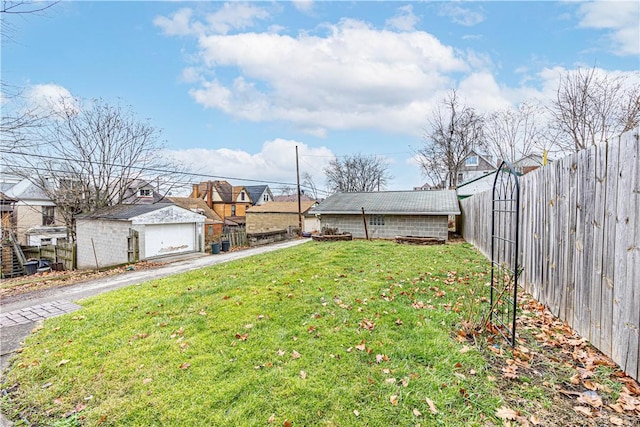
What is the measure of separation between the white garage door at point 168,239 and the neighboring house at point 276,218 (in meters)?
14.5

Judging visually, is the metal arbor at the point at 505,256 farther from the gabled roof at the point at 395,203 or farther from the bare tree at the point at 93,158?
the bare tree at the point at 93,158

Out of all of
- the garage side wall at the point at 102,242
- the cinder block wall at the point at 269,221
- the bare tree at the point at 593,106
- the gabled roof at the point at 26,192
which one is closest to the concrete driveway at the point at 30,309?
the garage side wall at the point at 102,242

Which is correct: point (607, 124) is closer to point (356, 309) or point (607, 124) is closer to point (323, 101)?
point (323, 101)

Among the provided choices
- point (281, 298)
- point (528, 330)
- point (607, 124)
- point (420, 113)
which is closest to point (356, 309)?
point (281, 298)

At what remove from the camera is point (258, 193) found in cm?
4306

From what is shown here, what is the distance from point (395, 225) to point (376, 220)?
102cm

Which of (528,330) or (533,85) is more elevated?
(533,85)

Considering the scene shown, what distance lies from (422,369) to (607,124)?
17774 millimetres

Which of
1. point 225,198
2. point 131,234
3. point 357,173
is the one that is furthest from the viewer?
point 357,173

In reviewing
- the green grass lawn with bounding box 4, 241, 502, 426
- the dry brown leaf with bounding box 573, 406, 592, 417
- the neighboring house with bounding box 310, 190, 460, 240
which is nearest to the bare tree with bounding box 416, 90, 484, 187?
the neighboring house with bounding box 310, 190, 460, 240

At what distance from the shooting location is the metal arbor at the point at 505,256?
347 cm

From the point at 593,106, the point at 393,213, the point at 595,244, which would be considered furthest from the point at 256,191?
the point at 595,244

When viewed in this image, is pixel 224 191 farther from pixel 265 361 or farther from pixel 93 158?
pixel 265 361

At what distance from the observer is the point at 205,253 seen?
17.5 m
